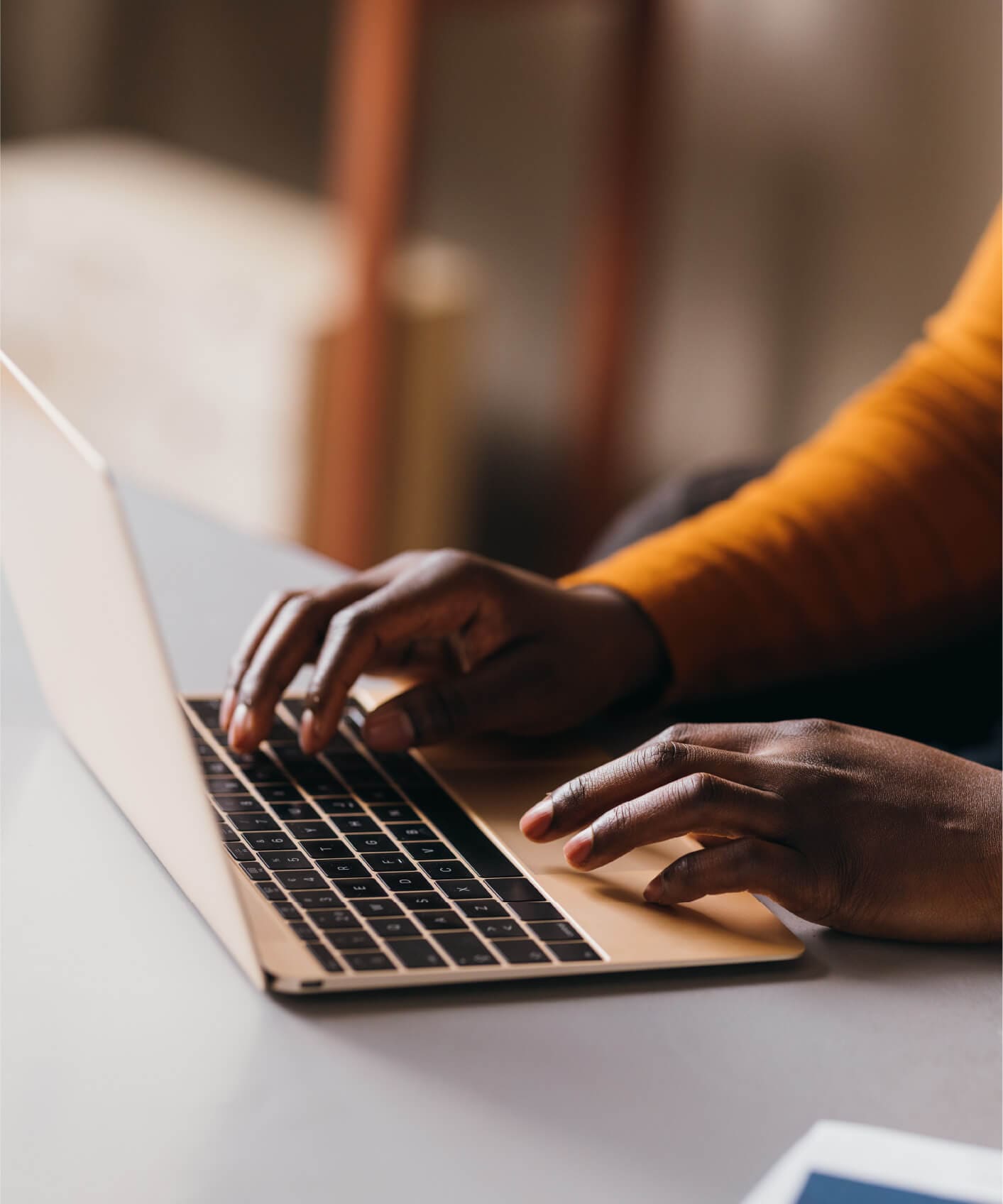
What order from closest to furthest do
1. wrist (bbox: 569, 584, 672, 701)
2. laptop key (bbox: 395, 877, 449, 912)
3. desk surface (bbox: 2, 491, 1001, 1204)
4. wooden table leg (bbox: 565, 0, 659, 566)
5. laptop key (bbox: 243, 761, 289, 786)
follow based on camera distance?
desk surface (bbox: 2, 491, 1001, 1204), laptop key (bbox: 395, 877, 449, 912), laptop key (bbox: 243, 761, 289, 786), wrist (bbox: 569, 584, 672, 701), wooden table leg (bbox: 565, 0, 659, 566)

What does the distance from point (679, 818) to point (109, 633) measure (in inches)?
7.7

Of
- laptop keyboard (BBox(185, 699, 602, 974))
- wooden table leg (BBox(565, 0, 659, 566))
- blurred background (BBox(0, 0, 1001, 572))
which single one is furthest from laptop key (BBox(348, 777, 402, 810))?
wooden table leg (BBox(565, 0, 659, 566))

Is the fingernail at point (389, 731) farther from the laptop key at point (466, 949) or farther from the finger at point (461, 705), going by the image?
the laptop key at point (466, 949)

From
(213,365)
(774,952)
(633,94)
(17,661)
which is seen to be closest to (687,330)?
(633,94)

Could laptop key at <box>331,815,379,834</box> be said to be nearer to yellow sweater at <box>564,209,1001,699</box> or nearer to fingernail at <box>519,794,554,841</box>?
fingernail at <box>519,794,554,841</box>

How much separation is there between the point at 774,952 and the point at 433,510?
1993mm

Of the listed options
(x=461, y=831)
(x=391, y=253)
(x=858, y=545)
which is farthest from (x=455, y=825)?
(x=391, y=253)

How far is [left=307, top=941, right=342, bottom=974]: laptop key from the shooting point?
45cm

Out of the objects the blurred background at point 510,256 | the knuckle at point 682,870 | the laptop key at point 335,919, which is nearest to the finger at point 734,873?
the knuckle at point 682,870

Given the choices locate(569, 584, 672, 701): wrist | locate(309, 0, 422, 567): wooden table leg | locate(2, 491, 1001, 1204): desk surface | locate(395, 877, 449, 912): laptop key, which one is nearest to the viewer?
locate(2, 491, 1001, 1204): desk surface

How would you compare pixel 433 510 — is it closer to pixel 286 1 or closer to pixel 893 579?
pixel 286 1

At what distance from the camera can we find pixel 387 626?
66 centimetres

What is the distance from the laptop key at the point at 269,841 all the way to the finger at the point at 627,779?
0.27 ft

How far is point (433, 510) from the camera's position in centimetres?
246
